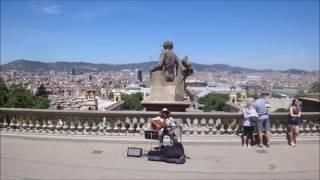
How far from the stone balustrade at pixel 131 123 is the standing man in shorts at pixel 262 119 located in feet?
2.19

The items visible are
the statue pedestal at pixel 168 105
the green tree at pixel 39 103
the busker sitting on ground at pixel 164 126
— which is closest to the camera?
the busker sitting on ground at pixel 164 126

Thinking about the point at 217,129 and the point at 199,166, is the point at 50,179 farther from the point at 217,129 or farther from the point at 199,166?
the point at 217,129

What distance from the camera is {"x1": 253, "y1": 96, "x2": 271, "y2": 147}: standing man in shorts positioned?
11133mm

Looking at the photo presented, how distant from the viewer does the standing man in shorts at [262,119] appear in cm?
1113

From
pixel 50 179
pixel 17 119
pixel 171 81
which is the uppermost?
pixel 171 81

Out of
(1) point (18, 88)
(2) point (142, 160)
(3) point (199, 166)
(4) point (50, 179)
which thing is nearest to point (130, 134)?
(2) point (142, 160)

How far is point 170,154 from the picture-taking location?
9523mm

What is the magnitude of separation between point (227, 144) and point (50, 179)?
5.09 m

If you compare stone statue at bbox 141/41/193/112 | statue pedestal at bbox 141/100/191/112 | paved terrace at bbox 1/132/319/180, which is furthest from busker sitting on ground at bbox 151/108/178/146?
stone statue at bbox 141/41/193/112

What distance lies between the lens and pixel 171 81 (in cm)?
1323

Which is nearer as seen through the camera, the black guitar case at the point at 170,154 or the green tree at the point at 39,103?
the black guitar case at the point at 170,154

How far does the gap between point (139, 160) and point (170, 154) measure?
75 centimetres

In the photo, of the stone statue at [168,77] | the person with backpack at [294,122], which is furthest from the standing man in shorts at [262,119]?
the stone statue at [168,77]

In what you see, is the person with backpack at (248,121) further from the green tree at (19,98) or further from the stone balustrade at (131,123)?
the green tree at (19,98)
